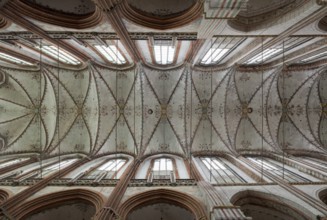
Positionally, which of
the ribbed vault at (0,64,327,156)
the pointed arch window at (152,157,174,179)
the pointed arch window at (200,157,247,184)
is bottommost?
the pointed arch window at (152,157,174,179)

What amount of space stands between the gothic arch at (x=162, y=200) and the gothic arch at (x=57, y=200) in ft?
3.08

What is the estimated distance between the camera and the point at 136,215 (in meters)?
10.5

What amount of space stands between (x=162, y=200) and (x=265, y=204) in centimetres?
396

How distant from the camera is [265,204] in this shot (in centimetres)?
1039

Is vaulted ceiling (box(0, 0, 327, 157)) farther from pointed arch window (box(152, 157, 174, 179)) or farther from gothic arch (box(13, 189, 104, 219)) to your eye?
gothic arch (box(13, 189, 104, 219))

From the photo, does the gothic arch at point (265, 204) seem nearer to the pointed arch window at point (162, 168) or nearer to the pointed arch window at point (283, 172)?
the pointed arch window at point (283, 172)

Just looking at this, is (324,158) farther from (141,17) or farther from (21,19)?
(21,19)

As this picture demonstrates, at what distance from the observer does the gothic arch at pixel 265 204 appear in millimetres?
9602

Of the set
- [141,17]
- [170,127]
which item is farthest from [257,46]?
[170,127]

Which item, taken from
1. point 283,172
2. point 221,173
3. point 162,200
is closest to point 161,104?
point 221,173

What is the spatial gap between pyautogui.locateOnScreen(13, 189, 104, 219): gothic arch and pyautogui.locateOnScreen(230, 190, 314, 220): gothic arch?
5084 mm

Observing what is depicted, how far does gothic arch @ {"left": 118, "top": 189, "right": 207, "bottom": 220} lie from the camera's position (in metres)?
9.55

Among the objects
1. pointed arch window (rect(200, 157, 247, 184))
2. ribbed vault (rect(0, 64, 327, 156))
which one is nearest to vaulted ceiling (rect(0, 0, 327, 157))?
ribbed vault (rect(0, 64, 327, 156))

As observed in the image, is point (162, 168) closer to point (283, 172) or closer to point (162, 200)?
point (162, 200)
